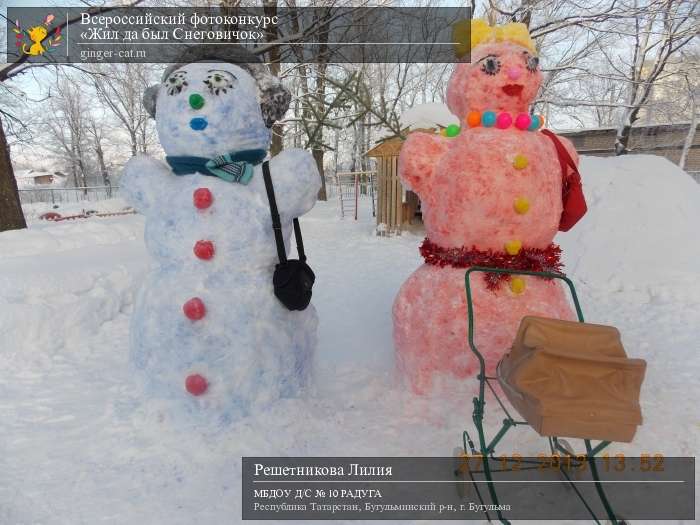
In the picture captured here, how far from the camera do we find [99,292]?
4402 mm

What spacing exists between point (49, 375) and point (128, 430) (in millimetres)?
1240

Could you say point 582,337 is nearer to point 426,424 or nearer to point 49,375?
point 426,424

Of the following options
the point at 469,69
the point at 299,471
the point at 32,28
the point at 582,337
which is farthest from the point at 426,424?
the point at 32,28

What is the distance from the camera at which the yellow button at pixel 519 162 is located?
8.69 feet

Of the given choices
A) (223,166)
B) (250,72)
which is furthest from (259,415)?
(250,72)

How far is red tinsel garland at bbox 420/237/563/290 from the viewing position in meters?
2.74

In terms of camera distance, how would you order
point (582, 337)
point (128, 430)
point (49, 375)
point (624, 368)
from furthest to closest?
point (49, 375) < point (128, 430) < point (582, 337) < point (624, 368)

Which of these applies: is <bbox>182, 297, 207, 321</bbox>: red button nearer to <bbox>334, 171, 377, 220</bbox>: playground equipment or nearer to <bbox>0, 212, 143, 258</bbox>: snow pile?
<bbox>0, 212, 143, 258</bbox>: snow pile

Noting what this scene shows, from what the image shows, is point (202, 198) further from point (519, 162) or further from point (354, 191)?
point (354, 191)

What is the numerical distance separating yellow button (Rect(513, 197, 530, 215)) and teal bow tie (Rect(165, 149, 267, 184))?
156 centimetres

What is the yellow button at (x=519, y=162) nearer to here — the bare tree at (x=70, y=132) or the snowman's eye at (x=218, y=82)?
the snowman's eye at (x=218, y=82)

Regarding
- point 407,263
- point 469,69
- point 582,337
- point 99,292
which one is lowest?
point 407,263

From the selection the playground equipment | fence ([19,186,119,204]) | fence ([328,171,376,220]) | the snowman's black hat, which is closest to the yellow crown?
the snowman's black hat

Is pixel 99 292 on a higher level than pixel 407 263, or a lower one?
higher
